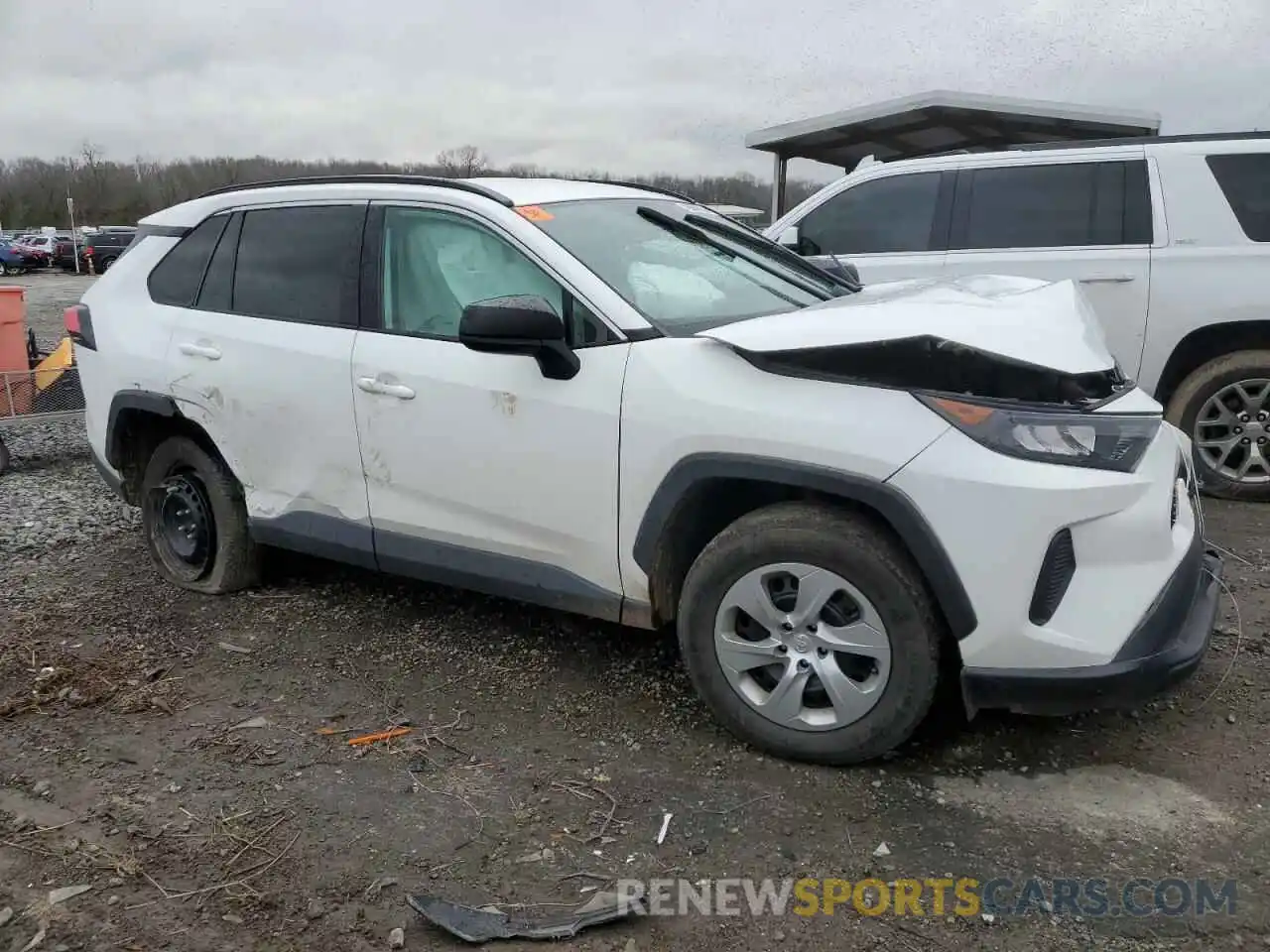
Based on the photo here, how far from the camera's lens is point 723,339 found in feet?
9.61

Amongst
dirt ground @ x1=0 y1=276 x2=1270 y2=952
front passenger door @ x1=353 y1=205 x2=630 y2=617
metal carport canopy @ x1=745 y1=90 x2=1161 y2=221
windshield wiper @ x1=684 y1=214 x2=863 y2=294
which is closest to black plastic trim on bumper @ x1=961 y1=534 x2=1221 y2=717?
dirt ground @ x1=0 y1=276 x2=1270 y2=952

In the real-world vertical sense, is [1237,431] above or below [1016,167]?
below

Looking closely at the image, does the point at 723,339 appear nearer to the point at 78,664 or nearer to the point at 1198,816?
the point at 1198,816

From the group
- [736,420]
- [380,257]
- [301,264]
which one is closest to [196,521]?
[301,264]

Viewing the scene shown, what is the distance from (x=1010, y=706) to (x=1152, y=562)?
1.76ft

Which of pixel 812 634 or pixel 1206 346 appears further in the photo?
pixel 1206 346

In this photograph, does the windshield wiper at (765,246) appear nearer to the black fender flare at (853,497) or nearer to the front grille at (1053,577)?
the black fender flare at (853,497)

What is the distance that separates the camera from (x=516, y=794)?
295cm

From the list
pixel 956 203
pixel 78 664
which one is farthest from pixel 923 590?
pixel 956 203

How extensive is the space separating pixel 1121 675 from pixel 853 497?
82cm

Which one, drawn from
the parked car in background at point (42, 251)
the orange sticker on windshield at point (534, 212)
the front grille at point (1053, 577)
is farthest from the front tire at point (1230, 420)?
the parked car in background at point (42, 251)

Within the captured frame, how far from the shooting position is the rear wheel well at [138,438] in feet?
14.7

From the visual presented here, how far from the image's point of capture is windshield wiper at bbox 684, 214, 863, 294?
13.8ft

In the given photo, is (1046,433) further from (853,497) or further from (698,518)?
(698,518)
